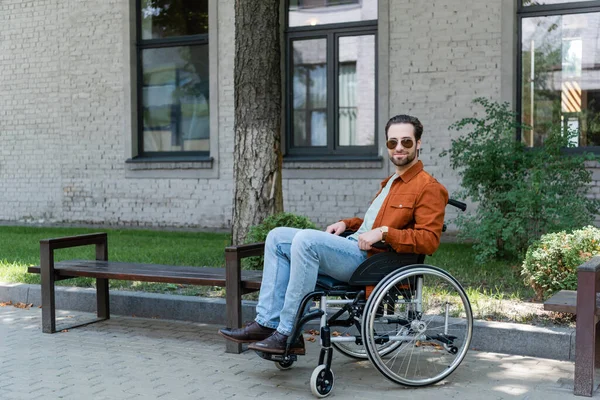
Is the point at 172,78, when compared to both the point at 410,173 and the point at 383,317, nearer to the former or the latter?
the point at 410,173

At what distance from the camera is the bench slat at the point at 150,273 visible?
5.30 metres

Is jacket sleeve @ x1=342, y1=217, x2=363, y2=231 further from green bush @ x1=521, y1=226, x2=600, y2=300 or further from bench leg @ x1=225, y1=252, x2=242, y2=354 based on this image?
green bush @ x1=521, y1=226, x2=600, y2=300

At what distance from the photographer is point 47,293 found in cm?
608

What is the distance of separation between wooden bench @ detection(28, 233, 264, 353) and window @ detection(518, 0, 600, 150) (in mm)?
6722

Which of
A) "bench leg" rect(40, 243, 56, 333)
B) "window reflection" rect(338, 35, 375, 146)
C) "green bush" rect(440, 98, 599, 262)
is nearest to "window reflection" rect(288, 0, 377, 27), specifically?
"window reflection" rect(338, 35, 375, 146)

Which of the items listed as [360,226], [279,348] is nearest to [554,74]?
[360,226]

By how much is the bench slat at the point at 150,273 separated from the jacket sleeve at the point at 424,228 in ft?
3.85

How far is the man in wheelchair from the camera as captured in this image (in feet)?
14.5

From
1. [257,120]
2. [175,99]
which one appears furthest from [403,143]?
[175,99]

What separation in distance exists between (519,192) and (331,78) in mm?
5376

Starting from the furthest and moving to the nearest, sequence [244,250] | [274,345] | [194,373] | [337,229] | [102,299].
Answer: [102,299]
[244,250]
[337,229]
[194,373]
[274,345]

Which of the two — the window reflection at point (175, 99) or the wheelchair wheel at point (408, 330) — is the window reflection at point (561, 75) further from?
the wheelchair wheel at point (408, 330)

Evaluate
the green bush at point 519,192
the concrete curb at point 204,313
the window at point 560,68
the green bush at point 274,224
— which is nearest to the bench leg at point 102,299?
the concrete curb at point 204,313

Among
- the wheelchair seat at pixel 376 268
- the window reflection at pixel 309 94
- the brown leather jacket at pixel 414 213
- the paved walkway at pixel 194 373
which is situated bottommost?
the paved walkway at pixel 194 373
